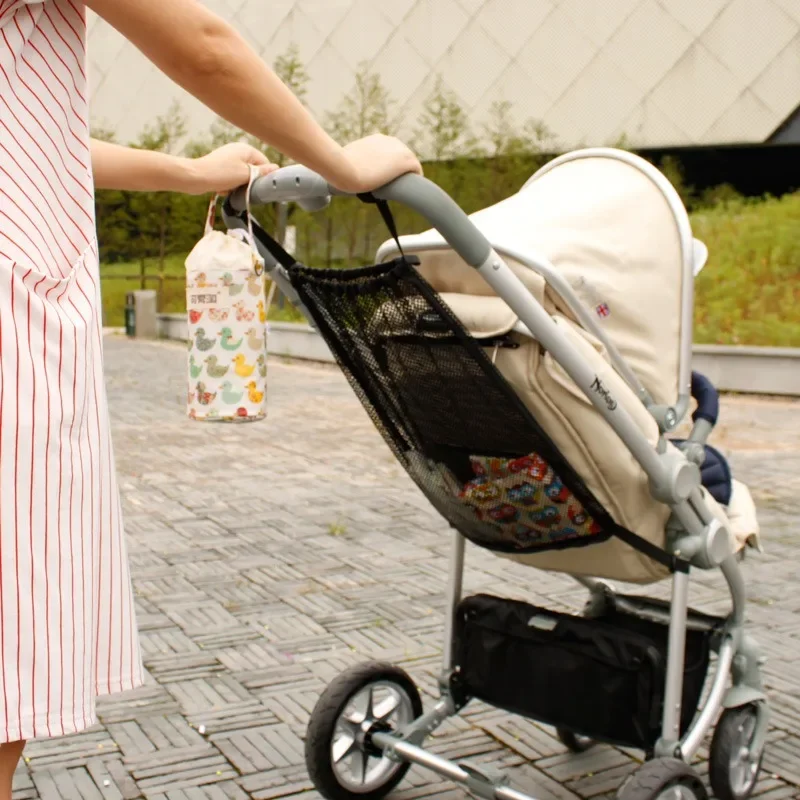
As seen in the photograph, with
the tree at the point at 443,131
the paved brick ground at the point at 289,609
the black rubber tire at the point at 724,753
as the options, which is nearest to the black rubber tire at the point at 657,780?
the black rubber tire at the point at 724,753

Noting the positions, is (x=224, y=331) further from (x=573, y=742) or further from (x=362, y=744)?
(x=573, y=742)

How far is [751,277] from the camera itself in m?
14.5

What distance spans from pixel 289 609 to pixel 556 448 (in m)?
2.42

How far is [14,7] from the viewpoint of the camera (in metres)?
1.78

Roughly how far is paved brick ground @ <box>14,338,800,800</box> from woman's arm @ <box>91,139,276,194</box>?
1.62 metres

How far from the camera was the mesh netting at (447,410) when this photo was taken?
2.53m

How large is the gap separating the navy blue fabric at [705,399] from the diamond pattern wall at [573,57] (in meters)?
18.7

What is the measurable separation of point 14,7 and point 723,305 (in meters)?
13.0

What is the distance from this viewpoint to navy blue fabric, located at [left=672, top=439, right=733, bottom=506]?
3.05m

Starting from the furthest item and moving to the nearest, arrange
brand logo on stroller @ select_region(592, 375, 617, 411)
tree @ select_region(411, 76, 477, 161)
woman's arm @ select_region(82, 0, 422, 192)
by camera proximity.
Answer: tree @ select_region(411, 76, 477, 161)
brand logo on stroller @ select_region(592, 375, 617, 411)
woman's arm @ select_region(82, 0, 422, 192)

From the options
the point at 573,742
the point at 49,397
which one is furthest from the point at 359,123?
the point at 49,397

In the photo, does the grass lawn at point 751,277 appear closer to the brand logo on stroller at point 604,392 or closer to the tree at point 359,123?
the tree at point 359,123

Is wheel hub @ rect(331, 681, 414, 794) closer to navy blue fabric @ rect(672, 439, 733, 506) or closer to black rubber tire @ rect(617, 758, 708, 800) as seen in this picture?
black rubber tire @ rect(617, 758, 708, 800)

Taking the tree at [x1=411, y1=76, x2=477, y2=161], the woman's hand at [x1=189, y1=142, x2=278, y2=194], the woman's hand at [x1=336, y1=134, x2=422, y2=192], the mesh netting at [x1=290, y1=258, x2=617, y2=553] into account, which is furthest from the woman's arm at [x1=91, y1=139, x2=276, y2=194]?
the tree at [x1=411, y1=76, x2=477, y2=161]
